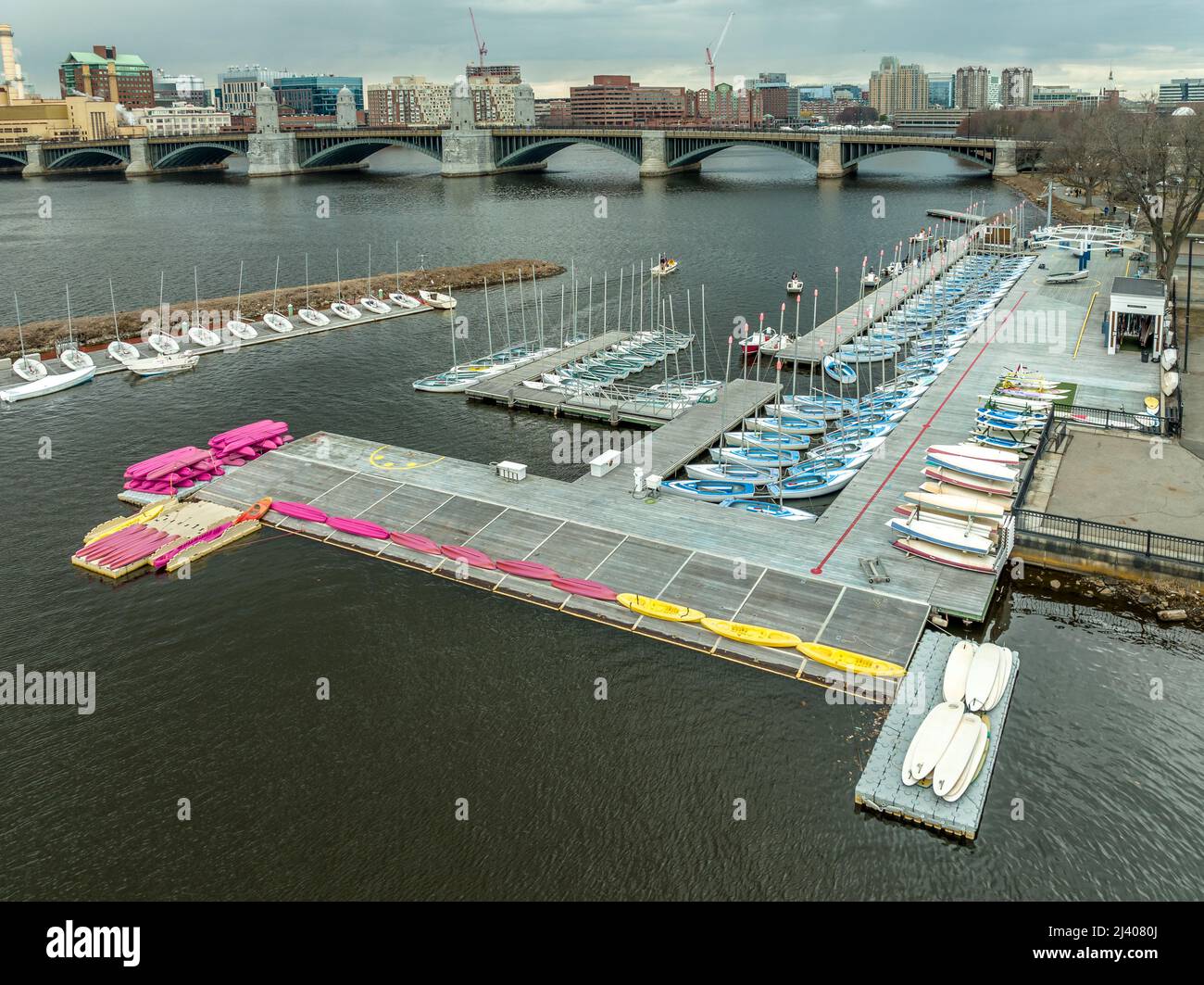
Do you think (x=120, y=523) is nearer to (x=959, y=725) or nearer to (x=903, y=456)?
(x=959, y=725)

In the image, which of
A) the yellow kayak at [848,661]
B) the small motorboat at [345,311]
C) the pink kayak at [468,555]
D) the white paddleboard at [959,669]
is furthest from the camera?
the small motorboat at [345,311]

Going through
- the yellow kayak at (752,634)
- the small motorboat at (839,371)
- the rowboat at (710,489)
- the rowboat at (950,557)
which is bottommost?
the yellow kayak at (752,634)

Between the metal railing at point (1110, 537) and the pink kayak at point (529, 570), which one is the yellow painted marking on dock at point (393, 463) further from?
the metal railing at point (1110, 537)

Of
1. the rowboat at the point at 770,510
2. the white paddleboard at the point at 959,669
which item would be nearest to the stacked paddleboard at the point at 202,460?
the rowboat at the point at 770,510

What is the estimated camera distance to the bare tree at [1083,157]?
145m

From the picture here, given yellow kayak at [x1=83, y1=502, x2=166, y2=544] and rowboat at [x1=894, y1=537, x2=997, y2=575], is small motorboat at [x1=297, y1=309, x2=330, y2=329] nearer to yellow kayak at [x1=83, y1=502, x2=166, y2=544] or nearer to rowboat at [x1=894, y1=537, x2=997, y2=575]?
yellow kayak at [x1=83, y1=502, x2=166, y2=544]

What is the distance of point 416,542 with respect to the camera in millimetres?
46375

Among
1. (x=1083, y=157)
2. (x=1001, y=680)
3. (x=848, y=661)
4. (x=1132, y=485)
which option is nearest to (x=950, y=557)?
(x=1001, y=680)

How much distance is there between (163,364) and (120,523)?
105 ft

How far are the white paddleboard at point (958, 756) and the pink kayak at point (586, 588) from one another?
566 inches

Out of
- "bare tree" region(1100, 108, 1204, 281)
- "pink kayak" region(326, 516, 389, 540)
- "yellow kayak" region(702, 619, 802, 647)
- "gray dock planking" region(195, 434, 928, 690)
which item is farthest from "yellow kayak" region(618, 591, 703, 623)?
"bare tree" region(1100, 108, 1204, 281)

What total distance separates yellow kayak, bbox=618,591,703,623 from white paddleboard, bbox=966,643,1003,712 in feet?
33.4

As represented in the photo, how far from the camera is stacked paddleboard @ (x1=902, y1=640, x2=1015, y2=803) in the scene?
30594 mm

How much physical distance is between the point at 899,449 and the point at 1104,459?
1004 cm
